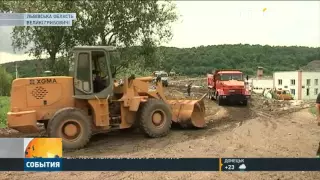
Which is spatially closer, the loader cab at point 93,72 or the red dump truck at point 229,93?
the loader cab at point 93,72

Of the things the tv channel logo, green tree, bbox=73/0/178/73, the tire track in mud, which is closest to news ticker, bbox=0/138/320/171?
the tv channel logo

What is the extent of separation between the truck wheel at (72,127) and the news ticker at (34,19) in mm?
A: 3435

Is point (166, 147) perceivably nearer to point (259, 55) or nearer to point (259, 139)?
point (259, 139)

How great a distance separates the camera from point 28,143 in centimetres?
658

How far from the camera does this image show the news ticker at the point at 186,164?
596 cm

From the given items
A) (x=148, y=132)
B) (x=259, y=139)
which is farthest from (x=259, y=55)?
(x=148, y=132)

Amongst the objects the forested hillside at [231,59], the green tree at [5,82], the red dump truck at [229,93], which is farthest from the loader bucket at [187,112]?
the red dump truck at [229,93]

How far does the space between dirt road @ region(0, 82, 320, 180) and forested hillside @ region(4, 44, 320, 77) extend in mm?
1635

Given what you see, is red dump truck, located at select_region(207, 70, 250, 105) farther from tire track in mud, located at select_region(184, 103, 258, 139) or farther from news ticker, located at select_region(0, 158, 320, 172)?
news ticker, located at select_region(0, 158, 320, 172)

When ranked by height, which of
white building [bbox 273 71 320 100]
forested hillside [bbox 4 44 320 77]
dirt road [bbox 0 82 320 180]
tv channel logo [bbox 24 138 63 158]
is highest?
forested hillside [bbox 4 44 320 77]

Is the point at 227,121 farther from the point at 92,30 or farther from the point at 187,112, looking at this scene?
the point at 92,30

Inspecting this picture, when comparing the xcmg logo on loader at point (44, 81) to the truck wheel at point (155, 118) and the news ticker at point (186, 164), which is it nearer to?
the truck wheel at point (155, 118)

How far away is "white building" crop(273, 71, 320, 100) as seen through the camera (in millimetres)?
7418

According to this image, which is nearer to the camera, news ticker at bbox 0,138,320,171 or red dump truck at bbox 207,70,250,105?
news ticker at bbox 0,138,320,171
